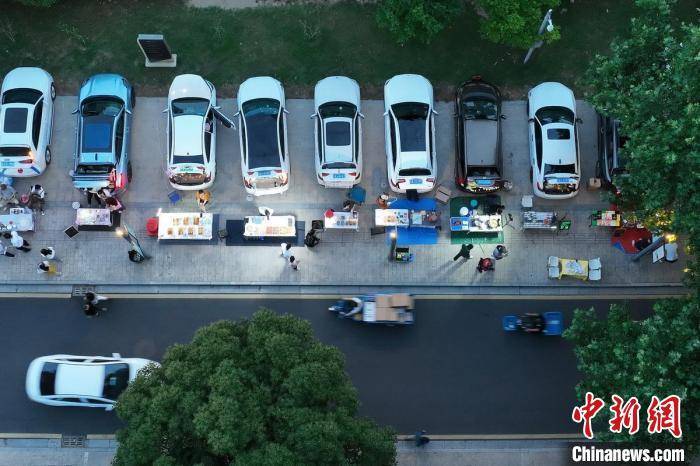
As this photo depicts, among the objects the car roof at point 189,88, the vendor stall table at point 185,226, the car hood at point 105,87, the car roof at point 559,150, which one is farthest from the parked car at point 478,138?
the car hood at point 105,87

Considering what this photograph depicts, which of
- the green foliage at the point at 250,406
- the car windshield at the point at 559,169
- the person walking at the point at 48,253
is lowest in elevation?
the green foliage at the point at 250,406

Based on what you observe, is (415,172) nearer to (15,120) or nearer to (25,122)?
(25,122)

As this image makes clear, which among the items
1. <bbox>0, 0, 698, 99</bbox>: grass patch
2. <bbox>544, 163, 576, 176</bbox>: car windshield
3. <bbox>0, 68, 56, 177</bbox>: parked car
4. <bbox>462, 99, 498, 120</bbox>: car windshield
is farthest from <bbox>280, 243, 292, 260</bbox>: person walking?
<bbox>544, 163, 576, 176</bbox>: car windshield

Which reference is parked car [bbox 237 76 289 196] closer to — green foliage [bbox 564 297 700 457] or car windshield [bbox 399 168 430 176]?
car windshield [bbox 399 168 430 176]

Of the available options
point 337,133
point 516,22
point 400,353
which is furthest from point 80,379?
point 516,22

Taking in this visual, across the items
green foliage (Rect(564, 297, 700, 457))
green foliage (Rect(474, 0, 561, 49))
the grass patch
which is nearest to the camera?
green foliage (Rect(564, 297, 700, 457))

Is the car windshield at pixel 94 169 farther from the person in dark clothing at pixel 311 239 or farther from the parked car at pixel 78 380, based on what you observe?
the person in dark clothing at pixel 311 239

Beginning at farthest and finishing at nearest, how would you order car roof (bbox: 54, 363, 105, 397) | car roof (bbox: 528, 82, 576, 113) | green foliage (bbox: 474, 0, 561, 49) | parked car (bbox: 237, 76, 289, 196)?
car roof (bbox: 528, 82, 576, 113), parked car (bbox: 237, 76, 289, 196), green foliage (bbox: 474, 0, 561, 49), car roof (bbox: 54, 363, 105, 397)
